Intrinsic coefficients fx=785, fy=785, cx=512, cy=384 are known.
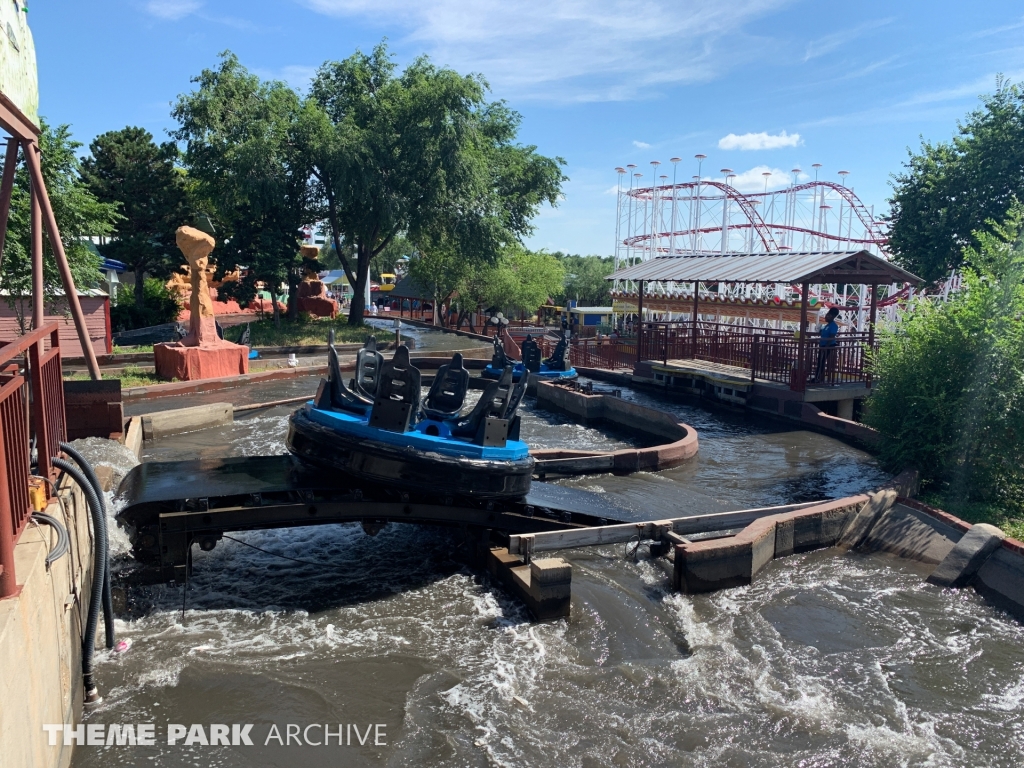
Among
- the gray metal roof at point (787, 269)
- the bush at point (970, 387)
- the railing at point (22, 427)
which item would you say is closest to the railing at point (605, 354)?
the gray metal roof at point (787, 269)

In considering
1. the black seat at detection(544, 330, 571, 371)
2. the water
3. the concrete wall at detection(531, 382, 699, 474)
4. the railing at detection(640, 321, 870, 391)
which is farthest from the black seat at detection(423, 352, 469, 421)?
the black seat at detection(544, 330, 571, 371)

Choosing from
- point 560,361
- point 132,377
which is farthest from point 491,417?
point 132,377

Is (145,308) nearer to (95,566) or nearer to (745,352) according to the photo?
(745,352)

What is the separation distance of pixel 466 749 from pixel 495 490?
2.59 metres

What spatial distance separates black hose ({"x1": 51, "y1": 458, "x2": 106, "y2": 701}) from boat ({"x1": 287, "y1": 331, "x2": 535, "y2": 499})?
2.44 m

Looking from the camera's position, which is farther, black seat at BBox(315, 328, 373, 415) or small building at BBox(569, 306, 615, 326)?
small building at BBox(569, 306, 615, 326)

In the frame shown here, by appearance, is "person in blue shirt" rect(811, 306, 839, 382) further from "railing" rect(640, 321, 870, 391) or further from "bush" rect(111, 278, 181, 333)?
"bush" rect(111, 278, 181, 333)

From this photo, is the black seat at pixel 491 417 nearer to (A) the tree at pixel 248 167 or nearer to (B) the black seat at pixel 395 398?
(B) the black seat at pixel 395 398

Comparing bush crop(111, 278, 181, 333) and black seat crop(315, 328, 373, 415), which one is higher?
bush crop(111, 278, 181, 333)

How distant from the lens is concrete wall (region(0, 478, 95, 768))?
304 centimetres

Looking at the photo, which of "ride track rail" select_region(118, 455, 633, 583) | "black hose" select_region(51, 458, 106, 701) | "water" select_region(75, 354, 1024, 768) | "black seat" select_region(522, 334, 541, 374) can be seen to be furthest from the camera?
"black seat" select_region(522, 334, 541, 374)

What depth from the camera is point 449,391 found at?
8227 mm

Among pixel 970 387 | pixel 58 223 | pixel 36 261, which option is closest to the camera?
pixel 36 261

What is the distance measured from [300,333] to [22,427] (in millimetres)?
25194
